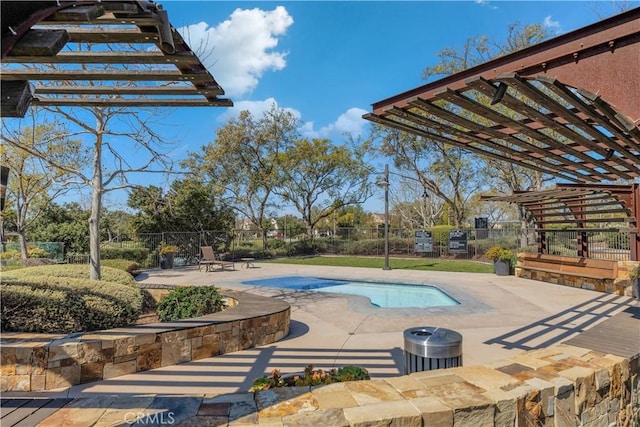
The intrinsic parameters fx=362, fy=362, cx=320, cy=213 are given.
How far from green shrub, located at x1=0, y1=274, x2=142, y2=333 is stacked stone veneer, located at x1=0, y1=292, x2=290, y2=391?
292 millimetres

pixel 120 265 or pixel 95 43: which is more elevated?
pixel 95 43

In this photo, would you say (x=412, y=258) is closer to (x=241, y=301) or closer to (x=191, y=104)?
(x=241, y=301)

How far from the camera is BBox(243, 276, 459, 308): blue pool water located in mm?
9234

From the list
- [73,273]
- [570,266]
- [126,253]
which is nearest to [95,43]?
[73,273]

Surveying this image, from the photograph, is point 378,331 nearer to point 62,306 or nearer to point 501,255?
point 62,306

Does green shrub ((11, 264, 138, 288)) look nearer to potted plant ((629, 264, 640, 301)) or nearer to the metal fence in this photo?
the metal fence

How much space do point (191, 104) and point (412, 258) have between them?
17.8 metres

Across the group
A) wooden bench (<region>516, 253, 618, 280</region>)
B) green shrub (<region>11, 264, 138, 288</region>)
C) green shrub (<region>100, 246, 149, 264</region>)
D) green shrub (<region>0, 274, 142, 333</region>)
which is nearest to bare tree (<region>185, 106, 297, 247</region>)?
green shrub (<region>100, 246, 149, 264</region>)

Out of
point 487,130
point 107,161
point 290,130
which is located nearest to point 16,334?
point 107,161

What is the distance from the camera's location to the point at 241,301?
582cm

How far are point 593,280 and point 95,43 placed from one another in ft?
36.8

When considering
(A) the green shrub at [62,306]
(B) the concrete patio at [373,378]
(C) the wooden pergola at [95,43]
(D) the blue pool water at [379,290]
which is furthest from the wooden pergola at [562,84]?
(D) the blue pool water at [379,290]

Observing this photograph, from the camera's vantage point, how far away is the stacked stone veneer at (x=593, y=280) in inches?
325

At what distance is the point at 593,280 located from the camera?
30.1 feet
